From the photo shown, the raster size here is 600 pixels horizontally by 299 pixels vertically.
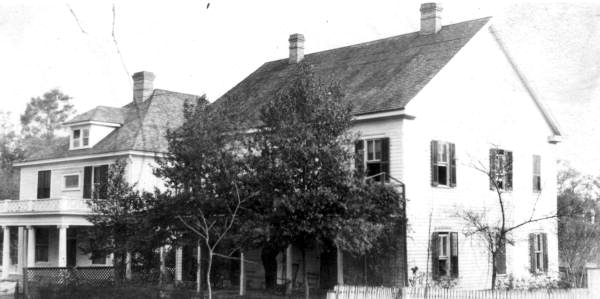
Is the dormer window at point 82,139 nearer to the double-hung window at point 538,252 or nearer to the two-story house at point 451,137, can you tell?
the two-story house at point 451,137

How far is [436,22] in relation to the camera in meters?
30.9

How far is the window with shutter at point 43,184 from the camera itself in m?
42.9

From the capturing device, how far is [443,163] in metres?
27.3

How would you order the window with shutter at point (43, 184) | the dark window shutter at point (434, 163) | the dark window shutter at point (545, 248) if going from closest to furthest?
the dark window shutter at point (434, 163)
the dark window shutter at point (545, 248)
the window with shutter at point (43, 184)

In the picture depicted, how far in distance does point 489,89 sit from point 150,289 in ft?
48.2

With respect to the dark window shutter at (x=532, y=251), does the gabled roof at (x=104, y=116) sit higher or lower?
higher

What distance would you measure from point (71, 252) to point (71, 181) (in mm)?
3771

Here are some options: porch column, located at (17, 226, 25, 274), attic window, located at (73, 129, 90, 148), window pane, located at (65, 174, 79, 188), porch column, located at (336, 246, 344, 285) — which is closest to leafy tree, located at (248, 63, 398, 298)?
porch column, located at (336, 246, 344, 285)

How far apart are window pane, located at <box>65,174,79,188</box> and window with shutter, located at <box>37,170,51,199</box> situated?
1697 mm

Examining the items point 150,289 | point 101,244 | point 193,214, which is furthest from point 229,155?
point 101,244

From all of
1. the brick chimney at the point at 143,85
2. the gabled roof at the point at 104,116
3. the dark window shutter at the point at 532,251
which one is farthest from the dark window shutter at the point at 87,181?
the dark window shutter at the point at 532,251

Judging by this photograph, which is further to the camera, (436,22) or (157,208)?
(436,22)

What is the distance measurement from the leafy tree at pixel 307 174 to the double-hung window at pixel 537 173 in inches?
456

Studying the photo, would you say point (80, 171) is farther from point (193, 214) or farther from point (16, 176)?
point (16, 176)
